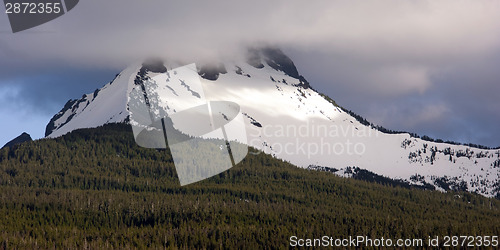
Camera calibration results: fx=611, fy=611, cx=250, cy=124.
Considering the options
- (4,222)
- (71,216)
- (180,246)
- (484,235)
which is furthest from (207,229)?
(484,235)

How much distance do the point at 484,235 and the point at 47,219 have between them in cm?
13726

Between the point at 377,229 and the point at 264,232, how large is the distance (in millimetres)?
36156

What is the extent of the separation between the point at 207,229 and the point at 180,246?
14.7m

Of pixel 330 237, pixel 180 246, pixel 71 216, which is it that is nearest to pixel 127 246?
pixel 180 246

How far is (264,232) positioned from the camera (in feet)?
607

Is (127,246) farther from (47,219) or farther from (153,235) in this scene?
(47,219)

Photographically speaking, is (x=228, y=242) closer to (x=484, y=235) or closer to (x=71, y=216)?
(x=71, y=216)

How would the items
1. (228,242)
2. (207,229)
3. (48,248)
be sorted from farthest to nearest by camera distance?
(207,229) → (228,242) → (48,248)

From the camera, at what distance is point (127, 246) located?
165m

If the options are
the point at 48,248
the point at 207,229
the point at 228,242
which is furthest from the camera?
the point at 207,229

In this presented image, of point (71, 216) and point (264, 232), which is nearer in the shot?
point (264, 232)

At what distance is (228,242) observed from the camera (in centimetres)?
17662

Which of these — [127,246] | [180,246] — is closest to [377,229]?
[180,246]

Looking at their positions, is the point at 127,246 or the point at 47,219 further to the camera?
the point at 47,219
